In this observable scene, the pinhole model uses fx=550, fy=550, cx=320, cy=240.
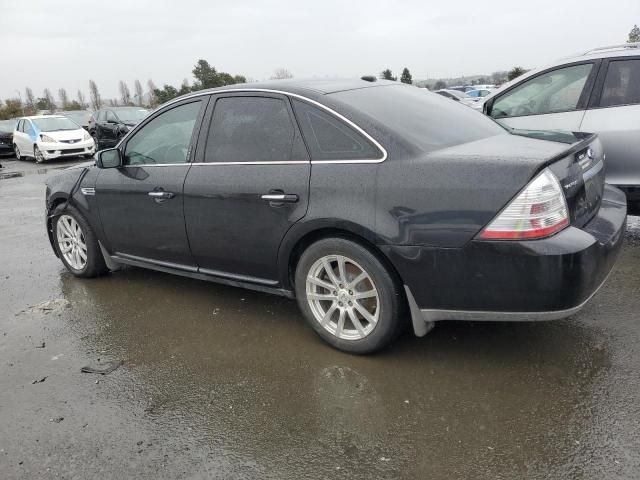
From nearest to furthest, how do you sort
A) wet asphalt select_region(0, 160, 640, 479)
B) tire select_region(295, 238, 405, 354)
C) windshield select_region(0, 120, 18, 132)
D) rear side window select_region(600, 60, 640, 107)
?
wet asphalt select_region(0, 160, 640, 479) → tire select_region(295, 238, 405, 354) → rear side window select_region(600, 60, 640, 107) → windshield select_region(0, 120, 18, 132)

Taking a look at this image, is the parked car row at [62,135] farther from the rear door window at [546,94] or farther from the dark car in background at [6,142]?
the rear door window at [546,94]

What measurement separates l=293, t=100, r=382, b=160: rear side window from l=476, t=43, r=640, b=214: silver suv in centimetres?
296

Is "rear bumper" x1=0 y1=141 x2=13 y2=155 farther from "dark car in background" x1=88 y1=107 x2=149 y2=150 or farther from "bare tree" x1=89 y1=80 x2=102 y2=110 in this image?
"bare tree" x1=89 y1=80 x2=102 y2=110

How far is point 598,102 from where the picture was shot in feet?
16.9

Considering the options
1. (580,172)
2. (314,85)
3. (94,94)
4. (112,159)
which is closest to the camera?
(580,172)

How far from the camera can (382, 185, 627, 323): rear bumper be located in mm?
2725

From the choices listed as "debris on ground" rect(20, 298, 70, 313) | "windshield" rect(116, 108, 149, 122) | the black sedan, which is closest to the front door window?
the black sedan

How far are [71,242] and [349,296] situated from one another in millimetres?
3248

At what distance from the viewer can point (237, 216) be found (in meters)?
3.70

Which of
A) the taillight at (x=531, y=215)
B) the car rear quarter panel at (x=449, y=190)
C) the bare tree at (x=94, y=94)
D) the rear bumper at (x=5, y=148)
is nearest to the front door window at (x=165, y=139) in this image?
the car rear quarter panel at (x=449, y=190)

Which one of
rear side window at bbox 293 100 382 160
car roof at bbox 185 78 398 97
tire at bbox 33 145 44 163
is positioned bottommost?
tire at bbox 33 145 44 163

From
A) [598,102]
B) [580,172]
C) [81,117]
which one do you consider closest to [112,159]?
[580,172]

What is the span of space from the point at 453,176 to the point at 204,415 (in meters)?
1.83

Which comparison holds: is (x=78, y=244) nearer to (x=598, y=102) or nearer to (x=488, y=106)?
(x=488, y=106)
